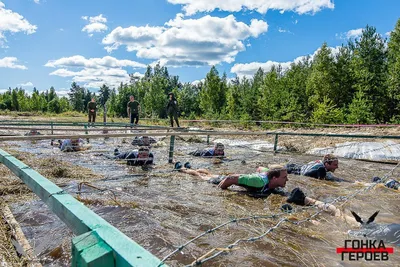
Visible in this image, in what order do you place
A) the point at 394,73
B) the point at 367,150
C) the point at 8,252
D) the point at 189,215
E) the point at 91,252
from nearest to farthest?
the point at 91,252 → the point at 8,252 → the point at 189,215 → the point at 367,150 → the point at 394,73

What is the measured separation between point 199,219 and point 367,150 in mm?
7926

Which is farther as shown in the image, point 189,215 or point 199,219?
point 189,215

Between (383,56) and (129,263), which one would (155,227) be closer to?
(129,263)

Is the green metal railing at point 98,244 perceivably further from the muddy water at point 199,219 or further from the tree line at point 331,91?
the tree line at point 331,91

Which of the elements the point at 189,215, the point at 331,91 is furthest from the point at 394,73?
the point at 189,215

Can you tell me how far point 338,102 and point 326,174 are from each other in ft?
69.1

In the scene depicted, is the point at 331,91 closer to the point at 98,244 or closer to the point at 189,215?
the point at 189,215

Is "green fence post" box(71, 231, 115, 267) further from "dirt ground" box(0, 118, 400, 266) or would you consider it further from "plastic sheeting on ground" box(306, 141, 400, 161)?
"plastic sheeting on ground" box(306, 141, 400, 161)

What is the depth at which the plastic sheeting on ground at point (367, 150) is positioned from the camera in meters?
8.62

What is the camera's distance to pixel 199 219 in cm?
333

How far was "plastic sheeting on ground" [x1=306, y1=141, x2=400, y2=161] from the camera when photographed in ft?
28.3

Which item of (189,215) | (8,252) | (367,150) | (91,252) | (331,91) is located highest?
(331,91)

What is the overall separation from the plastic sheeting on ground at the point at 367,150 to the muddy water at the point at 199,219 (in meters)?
3.87

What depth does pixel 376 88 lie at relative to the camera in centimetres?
2195
